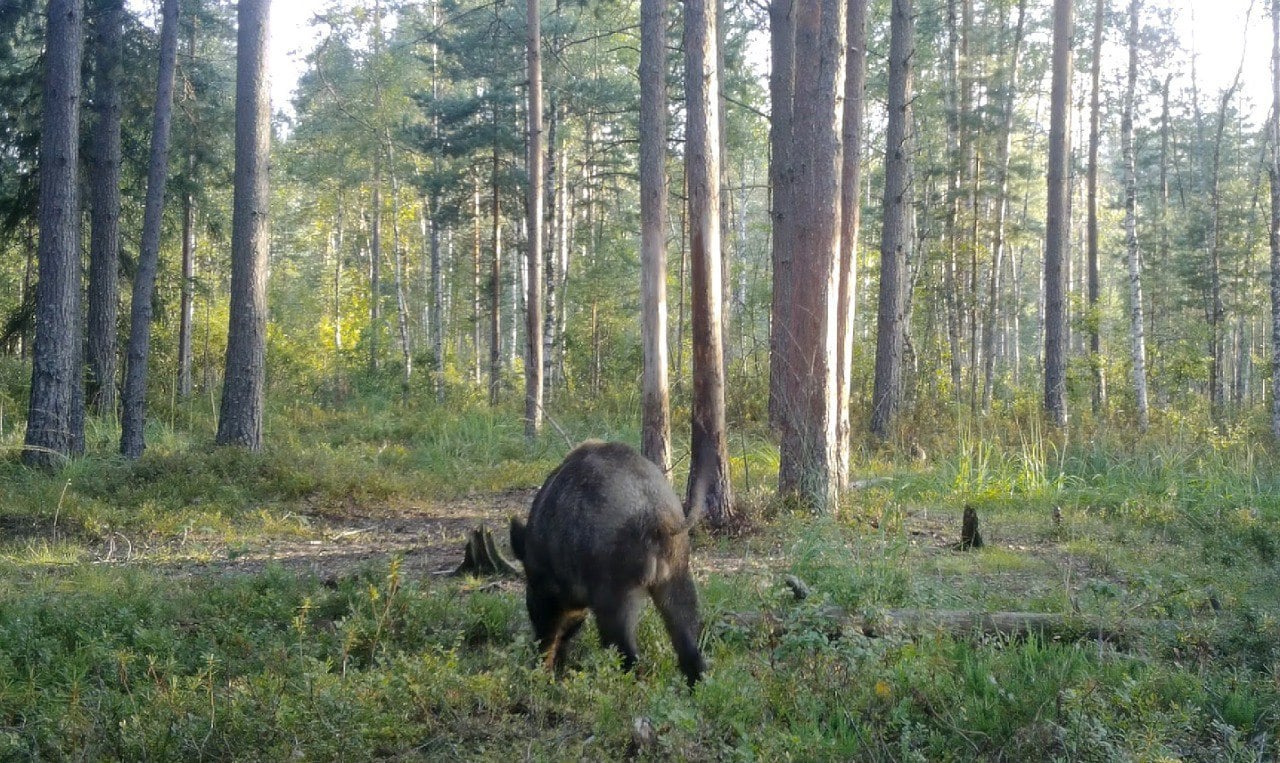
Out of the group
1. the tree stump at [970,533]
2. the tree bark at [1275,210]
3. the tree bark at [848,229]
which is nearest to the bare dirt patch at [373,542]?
the tree bark at [848,229]

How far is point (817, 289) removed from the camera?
10125 mm

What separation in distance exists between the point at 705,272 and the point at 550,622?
A: 174 inches

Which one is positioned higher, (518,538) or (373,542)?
(518,538)

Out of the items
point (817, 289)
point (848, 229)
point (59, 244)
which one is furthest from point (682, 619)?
point (59, 244)

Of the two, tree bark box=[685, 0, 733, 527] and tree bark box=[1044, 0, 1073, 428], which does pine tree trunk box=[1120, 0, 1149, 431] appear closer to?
tree bark box=[1044, 0, 1073, 428]

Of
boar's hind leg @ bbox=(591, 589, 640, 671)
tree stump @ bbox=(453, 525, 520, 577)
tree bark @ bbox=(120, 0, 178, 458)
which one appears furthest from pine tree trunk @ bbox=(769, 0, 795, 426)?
tree bark @ bbox=(120, 0, 178, 458)

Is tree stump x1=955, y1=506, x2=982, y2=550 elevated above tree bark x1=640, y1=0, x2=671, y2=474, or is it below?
below

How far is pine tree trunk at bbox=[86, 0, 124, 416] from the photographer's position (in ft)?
55.1

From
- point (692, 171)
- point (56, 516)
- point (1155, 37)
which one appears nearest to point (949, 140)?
point (1155, 37)

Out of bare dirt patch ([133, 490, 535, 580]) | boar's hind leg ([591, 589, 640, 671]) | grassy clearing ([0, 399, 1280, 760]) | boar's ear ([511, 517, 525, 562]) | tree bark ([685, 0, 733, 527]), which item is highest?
tree bark ([685, 0, 733, 527])

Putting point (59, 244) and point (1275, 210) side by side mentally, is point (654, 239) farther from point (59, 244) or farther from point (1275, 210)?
point (1275, 210)

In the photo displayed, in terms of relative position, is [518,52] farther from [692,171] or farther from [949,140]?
[692,171]

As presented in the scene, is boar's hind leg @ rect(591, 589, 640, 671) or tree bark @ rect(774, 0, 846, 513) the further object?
tree bark @ rect(774, 0, 846, 513)

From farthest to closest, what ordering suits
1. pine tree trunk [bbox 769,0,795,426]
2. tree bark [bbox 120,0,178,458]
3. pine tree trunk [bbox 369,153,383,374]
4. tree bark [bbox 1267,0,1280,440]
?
pine tree trunk [bbox 369,153,383,374], tree bark [bbox 1267,0,1280,440], tree bark [bbox 120,0,178,458], pine tree trunk [bbox 769,0,795,426]
